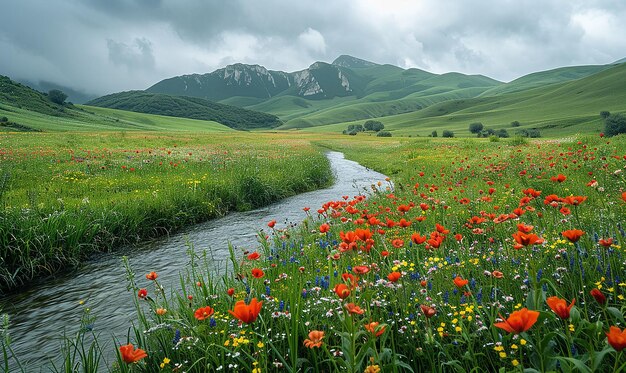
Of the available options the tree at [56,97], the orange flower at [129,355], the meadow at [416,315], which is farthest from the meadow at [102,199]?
the tree at [56,97]

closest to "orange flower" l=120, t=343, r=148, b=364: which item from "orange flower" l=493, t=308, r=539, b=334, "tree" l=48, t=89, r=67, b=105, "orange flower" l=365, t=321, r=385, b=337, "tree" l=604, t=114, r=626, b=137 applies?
"orange flower" l=365, t=321, r=385, b=337

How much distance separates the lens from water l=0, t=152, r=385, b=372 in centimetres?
550

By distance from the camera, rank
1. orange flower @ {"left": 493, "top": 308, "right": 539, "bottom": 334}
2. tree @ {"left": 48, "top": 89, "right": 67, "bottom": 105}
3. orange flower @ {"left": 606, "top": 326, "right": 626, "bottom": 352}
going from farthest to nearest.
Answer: tree @ {"left": 48, "top": 89, "right": 67, "bottom": 105} → orange flower @ {"left": 493, "top": 308, "right": 539, "bottom": 334} → orange flower @ {"left": 606, "top": 326, "right": 626, "bottom": 352}

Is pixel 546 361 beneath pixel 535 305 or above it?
beneath

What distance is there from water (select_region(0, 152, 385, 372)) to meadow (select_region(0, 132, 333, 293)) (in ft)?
2.05

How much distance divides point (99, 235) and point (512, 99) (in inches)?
8833

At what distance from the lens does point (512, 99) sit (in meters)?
197

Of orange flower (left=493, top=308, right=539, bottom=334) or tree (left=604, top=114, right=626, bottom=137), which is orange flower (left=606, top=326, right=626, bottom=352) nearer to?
orange flower (left=493, top=308, right=539, bottom=334)

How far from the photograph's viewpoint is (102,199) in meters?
12.2

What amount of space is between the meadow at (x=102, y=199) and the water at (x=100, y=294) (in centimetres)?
62

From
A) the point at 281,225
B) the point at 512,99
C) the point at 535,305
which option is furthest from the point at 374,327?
the point at 512,99

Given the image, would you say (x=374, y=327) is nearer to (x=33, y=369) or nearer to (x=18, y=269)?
(x=33, y=369)

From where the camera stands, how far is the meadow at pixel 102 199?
8367mm

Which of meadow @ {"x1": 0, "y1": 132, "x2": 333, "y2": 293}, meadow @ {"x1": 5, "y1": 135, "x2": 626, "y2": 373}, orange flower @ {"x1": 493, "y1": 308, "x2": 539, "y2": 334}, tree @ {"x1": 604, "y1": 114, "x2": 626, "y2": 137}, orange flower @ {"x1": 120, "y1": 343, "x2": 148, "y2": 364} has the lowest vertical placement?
meadow @ {"x1": 0, "y1": 132, "x2": 333, "y2": 293}
